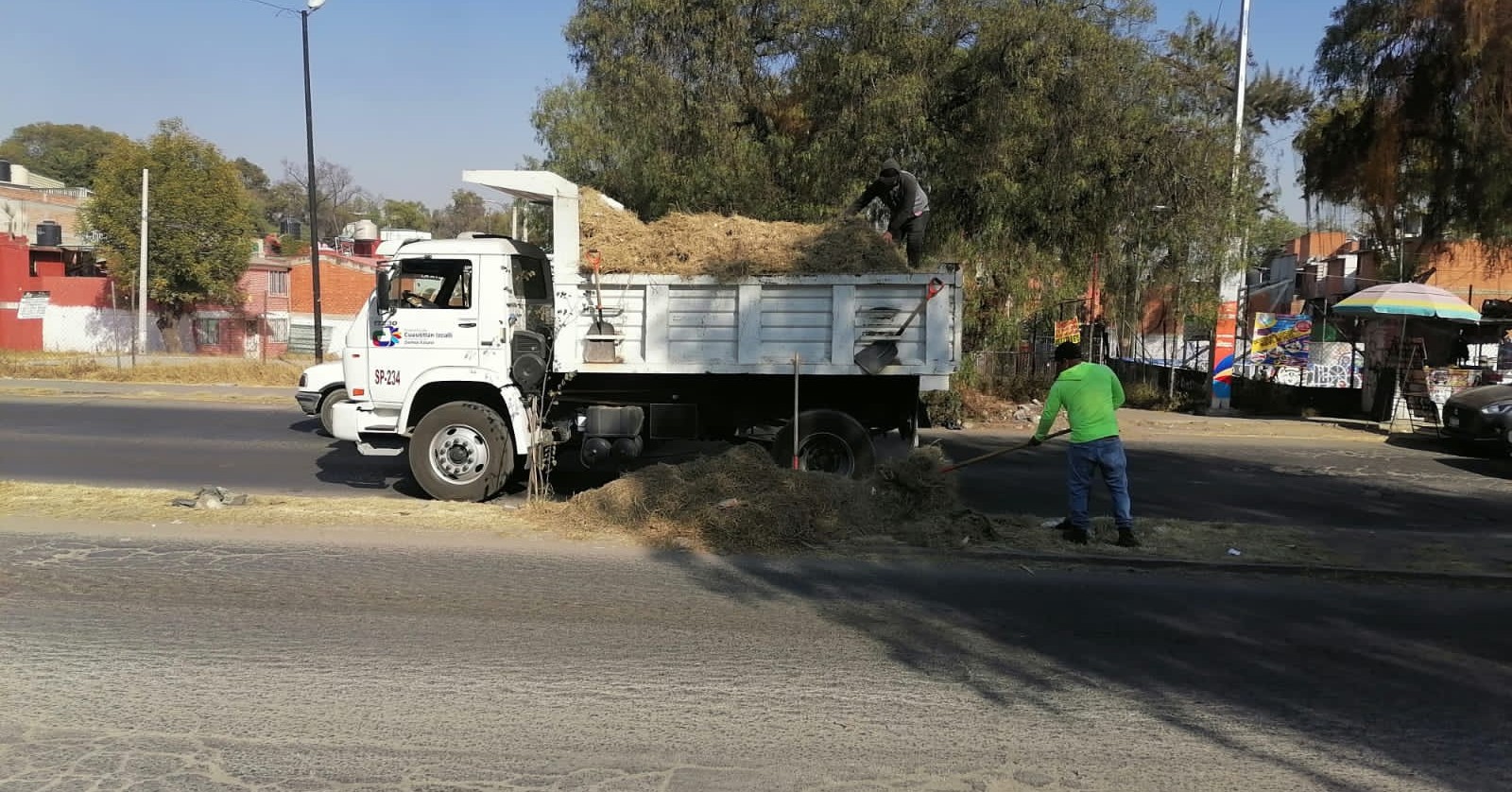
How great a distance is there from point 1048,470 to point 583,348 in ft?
20.5

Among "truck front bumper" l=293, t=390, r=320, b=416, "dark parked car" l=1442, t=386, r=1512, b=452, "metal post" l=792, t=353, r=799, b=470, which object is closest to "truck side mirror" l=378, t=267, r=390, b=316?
"metal post" l=792, t=353, r=799, b=470

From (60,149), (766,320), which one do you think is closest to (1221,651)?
(766,320)

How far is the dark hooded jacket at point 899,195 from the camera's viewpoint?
34.3 feet

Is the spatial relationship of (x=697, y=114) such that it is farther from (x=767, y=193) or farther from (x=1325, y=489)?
(x=1325, y=489)

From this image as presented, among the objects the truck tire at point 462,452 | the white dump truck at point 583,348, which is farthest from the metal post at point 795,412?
the truck tire at point 462,452

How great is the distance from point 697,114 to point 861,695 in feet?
46.3

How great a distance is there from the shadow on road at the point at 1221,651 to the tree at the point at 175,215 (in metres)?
31.4

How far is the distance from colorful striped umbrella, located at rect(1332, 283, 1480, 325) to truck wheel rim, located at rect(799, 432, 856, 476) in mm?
13474

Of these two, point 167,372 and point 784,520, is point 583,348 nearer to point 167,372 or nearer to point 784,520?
point 784,520

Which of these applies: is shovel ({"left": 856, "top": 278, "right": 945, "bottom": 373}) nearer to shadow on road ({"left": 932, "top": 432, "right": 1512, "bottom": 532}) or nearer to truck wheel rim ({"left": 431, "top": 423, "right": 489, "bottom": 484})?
shadow on road ({"left": 932, "top": 432, "right": 1512, "bottom": 532})

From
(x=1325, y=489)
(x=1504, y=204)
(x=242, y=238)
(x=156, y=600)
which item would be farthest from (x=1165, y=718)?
(x=242, y=238)

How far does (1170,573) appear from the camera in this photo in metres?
7.18

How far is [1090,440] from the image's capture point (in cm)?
779

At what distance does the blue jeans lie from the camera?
7.73 m
